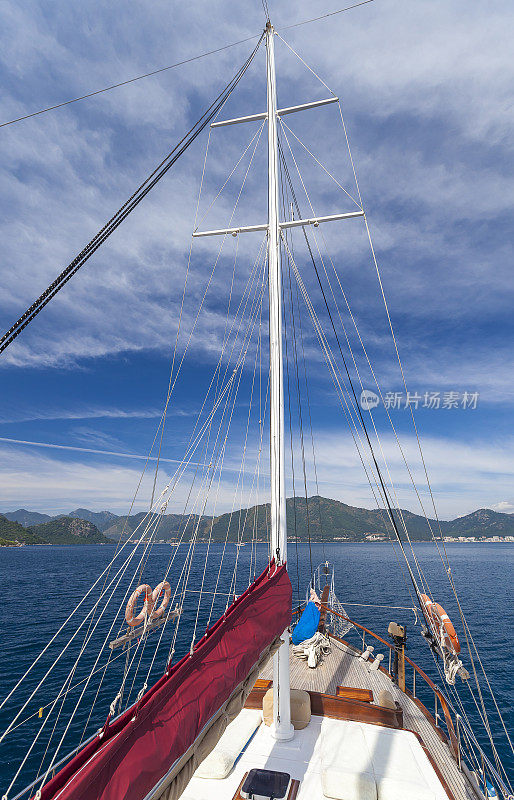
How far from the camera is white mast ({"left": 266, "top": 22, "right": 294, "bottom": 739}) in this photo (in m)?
7.71

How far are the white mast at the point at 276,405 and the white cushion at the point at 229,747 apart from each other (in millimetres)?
706

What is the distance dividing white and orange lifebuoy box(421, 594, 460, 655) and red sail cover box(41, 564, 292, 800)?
5812 mm

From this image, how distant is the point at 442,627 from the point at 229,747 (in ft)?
18.0

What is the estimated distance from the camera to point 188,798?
6.42 metres

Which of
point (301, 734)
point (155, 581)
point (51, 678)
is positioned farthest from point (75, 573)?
point (301, 734)

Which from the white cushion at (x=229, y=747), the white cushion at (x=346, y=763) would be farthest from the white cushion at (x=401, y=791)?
the white cushion at (x=229, y=747)

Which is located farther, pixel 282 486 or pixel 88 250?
pixel 282 486

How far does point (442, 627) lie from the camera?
29.7ft

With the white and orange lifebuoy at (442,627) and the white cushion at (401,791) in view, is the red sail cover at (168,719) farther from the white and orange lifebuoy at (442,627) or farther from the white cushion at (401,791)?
the white and orange lifebuoy at (442,627)

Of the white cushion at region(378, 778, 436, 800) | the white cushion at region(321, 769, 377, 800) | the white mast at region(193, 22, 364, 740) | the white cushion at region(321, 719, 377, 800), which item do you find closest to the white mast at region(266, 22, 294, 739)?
the white mast at region(193, 22, 364, 740)

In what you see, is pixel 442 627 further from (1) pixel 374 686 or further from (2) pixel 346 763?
(1) pixel 374 686

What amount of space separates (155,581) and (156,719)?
6560cm

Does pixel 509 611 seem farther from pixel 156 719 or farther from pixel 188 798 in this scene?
pixel 156 719

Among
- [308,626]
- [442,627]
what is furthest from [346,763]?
[442,627]
